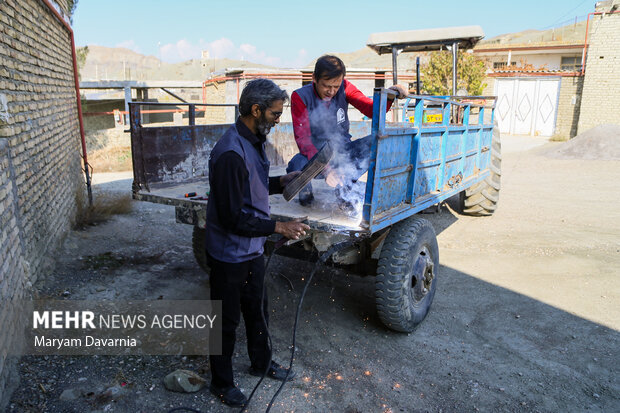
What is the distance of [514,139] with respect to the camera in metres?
20.0

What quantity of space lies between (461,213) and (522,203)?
146 centimetres

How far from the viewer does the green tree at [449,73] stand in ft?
66.5

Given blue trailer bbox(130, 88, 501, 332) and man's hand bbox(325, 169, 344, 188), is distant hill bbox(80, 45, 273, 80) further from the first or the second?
man's hand bbox(325, 169, 344, 188)

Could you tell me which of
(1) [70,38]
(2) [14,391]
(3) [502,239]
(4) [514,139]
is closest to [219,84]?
(1) [70,38]

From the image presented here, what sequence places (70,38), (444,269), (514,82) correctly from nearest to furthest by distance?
1. (444,269)
2. (70,38)
3. (514,82)

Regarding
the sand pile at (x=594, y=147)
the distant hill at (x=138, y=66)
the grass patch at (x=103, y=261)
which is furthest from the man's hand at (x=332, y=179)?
the distant hill at (x=138, y=66)

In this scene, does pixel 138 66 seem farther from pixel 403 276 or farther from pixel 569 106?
pixel 403 276

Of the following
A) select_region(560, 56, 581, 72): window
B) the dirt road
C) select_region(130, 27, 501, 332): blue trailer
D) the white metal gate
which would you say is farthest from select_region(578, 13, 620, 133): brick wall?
select_region(130, 27, 501, 332): blue trailer

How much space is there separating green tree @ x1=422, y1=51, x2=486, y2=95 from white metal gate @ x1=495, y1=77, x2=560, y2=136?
1.76m

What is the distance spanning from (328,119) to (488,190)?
12.7ft

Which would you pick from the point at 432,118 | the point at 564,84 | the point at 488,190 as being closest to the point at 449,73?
the point at 564,84

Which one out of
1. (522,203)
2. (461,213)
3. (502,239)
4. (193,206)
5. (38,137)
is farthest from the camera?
(522,203)

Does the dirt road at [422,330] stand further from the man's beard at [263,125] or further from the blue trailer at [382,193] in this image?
the man's beard at [263,125]

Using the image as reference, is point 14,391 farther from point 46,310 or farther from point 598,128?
point 598,128
